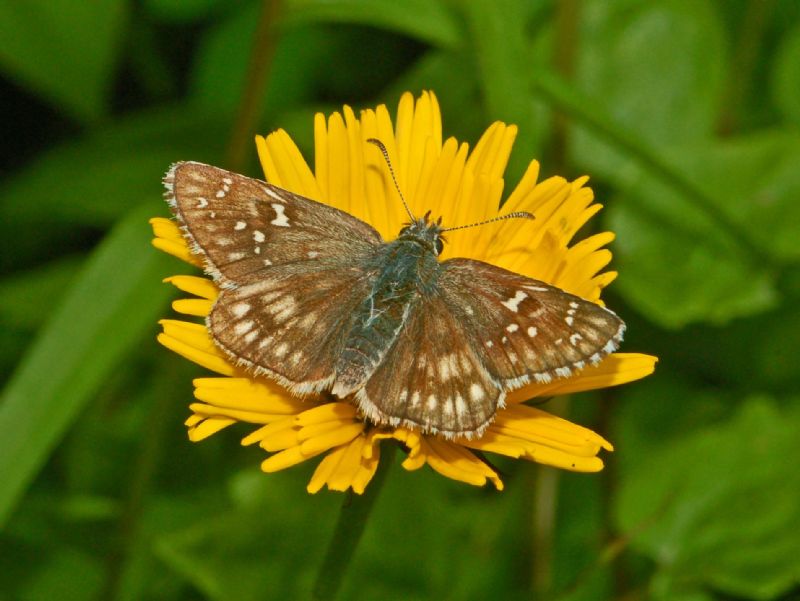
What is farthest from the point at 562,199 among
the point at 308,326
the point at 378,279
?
the point at 308,326

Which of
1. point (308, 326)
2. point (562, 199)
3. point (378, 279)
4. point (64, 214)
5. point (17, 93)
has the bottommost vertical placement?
point (308, 326)

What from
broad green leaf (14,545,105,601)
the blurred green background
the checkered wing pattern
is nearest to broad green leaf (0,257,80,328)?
the blurred green background

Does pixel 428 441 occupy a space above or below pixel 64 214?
below

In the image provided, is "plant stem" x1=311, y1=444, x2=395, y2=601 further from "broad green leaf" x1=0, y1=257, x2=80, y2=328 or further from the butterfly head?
"broad green leaf" x1=0, y1=257, x2=80, y2=328

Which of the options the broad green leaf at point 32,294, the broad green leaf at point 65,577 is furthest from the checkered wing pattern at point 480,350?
the broad green leaf at point 32,294

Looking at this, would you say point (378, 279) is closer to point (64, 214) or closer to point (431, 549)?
point (431, 549)

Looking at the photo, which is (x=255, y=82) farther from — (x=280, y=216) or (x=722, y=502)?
(x=722, y=502)

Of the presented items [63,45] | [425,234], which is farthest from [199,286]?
[63,45]

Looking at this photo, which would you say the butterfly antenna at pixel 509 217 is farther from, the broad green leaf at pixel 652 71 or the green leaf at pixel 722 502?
the broad green leaf at pixel 652 71
